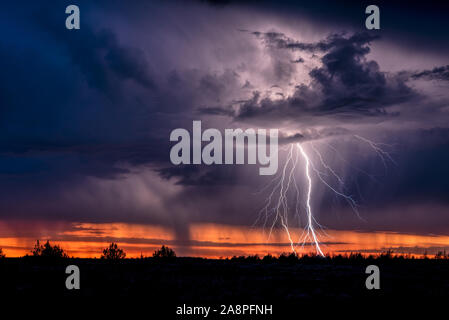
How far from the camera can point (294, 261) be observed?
33.9 meters

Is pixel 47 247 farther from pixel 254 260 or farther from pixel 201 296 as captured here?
pixel 201 296

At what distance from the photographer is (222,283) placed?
20938mm

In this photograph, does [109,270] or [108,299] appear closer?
[108,299]

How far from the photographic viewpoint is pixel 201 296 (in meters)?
17.5

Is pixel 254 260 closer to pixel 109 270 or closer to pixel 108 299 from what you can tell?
pixel 109 270

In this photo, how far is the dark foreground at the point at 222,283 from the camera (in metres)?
17.7

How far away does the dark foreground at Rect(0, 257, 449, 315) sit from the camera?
58.2ft

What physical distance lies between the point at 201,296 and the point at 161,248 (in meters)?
25.8
